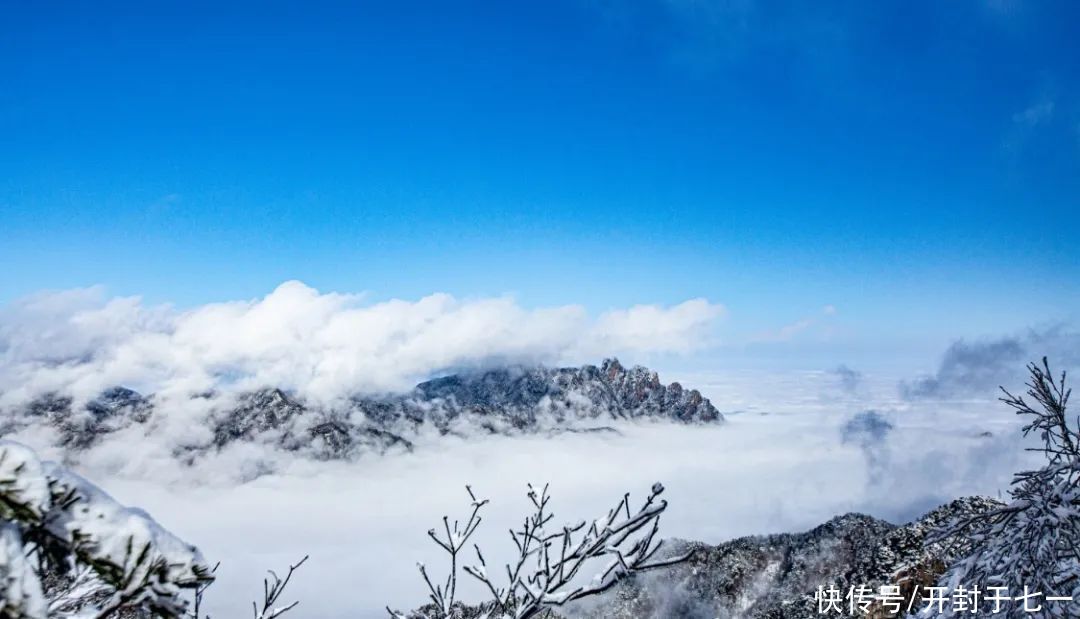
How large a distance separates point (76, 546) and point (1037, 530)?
1156 cm

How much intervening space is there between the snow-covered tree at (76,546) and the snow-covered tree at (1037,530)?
10.6 meters

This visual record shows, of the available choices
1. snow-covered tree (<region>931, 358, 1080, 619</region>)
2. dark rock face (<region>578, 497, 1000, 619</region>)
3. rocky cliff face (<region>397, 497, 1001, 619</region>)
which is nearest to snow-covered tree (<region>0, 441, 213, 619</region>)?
snow-covered tree (<region>931, 358, 1080, 619</region>)

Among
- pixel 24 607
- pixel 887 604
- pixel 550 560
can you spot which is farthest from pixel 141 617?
pixel 887 604

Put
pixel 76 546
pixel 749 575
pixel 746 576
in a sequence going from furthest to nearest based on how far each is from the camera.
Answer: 1. pixel 746 576
2. pixel 749 575
3. pixel 76 546

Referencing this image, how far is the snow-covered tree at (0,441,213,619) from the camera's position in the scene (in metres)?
2.04

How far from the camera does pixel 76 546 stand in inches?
89.1

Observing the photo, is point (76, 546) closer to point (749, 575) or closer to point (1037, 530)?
point (1037, 530)

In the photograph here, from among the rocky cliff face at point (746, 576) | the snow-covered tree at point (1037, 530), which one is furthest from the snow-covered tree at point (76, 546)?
the rocky cliff face at point (746, 576)

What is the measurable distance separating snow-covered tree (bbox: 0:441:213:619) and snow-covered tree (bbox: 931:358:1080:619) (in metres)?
10.6

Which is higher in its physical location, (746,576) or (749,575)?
(749,575)

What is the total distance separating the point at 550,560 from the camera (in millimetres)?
4141

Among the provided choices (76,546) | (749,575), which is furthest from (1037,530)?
(749,575)

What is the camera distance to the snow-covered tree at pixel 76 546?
80.5 inches

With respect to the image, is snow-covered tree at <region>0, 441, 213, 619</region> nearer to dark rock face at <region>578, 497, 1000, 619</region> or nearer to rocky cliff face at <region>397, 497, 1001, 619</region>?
rocky cliff face at <region>397, 497, 1001, 619</region>
